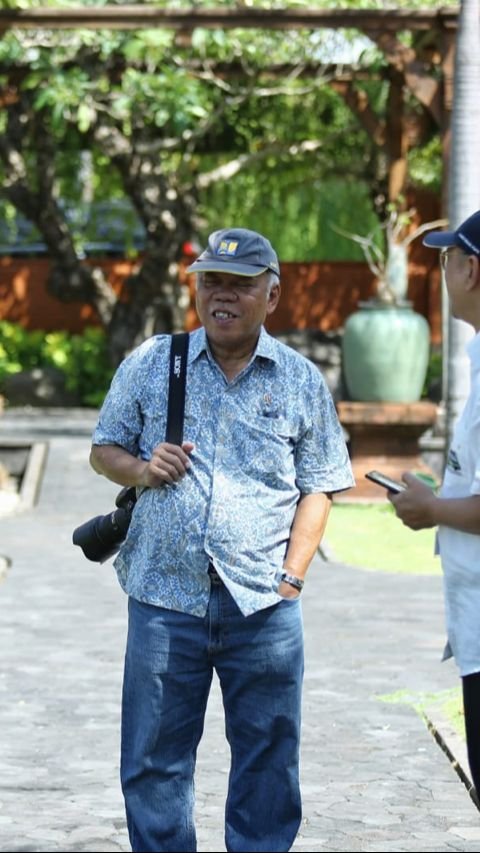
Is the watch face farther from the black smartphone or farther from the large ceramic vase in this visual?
the large ceramic vase

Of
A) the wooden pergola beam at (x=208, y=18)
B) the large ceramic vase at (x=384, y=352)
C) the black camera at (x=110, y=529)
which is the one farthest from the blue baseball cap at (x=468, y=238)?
the wooden pergola beam at (x=208, y=18)

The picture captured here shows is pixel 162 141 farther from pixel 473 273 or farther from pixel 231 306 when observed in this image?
pixel 473 273

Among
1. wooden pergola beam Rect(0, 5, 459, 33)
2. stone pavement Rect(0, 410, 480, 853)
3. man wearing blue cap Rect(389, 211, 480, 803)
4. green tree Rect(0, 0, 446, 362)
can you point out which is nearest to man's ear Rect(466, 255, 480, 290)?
man wearing blue cap Rect(389, 211, 480, 803)

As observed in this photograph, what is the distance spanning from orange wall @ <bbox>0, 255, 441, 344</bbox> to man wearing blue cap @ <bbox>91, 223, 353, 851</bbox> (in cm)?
2099

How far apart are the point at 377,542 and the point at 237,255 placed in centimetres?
827

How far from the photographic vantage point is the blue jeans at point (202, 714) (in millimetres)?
4340

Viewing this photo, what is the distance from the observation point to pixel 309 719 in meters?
7.05

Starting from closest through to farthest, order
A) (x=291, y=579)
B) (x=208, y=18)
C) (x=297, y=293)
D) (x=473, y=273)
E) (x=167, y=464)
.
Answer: (x=473, y=273)
(x=167, y=464)
(x=291, y=579)
(x=208, y=18)
(x=297, y=293)

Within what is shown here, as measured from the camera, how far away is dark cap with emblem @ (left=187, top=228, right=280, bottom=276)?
4.35 meters

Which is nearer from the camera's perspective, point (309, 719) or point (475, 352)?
point (475, 352)

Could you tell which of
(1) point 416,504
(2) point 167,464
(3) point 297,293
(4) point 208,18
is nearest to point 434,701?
(2) point 167,464

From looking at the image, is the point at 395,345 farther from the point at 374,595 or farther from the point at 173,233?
the point at 173,233

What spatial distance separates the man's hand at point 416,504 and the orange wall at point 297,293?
21.4m

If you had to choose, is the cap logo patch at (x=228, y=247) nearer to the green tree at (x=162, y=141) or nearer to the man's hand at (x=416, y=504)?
the man's hand at (x=416, y=504)
